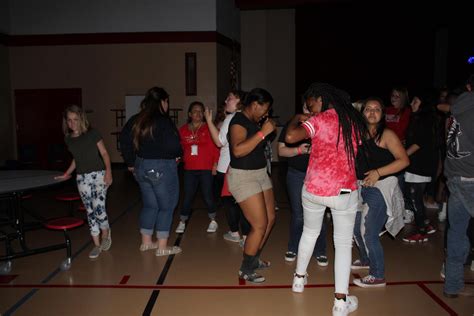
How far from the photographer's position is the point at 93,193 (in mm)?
4262

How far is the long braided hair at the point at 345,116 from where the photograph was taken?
109 inches

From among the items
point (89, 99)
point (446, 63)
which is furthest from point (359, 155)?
point (446, 63)

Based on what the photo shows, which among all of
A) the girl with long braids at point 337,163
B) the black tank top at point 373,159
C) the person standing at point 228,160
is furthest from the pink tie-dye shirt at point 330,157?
the person standing at point 228,160

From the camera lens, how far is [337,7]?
1302 cm

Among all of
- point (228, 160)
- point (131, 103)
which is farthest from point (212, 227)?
point (131, 103)

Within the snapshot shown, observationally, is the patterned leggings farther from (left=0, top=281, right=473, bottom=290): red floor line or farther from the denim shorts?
the denim shorts

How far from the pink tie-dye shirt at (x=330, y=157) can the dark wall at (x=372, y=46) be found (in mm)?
10877

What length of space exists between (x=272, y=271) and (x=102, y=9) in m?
8.51

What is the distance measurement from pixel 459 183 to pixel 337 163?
973mm

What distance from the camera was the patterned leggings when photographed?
13.9ft

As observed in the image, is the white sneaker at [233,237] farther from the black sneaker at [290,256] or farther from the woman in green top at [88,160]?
the woman in green top at [88,160]

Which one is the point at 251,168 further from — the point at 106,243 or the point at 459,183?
the point at 106,243

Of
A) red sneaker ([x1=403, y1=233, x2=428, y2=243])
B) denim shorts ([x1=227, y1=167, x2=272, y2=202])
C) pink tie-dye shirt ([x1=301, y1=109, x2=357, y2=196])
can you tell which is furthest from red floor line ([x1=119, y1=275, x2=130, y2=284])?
red sneaker ([x1=403, y1=233, x2=428, y2=243])

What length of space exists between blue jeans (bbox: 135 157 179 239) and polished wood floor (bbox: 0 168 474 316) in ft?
1.15
